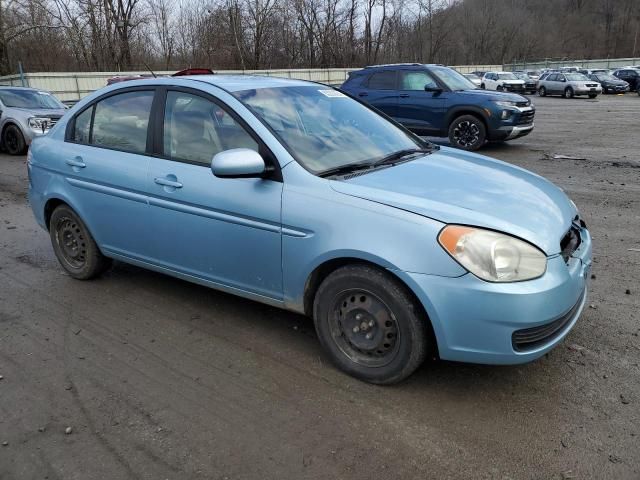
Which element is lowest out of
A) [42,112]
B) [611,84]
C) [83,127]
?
[83,127]

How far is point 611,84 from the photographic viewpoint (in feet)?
117

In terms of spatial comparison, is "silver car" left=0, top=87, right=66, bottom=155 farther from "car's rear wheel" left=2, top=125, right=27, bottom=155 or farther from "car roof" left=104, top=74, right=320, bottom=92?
"car roof" left=104, top=74, right=320, bottom=92

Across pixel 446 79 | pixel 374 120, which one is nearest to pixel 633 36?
pixel 446 79

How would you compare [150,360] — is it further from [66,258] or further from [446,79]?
[446,79]

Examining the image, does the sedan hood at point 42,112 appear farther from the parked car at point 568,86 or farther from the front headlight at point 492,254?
the parked car at point 568,86

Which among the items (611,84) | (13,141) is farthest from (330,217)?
(611,84)

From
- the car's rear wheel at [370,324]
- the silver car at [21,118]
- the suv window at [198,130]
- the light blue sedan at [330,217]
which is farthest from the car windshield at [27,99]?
the car's rear wheel at [370,324]

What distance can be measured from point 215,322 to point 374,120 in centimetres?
194

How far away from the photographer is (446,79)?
1195 cm

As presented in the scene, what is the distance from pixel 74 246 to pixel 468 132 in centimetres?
899

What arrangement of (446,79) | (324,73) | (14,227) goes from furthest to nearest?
1. (324,73)
2. (446,79)
3. (14,227)

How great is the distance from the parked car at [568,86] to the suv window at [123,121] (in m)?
32.8

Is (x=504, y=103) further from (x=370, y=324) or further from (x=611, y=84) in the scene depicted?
(x=611, y=84)

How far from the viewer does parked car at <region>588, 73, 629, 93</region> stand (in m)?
35.6
